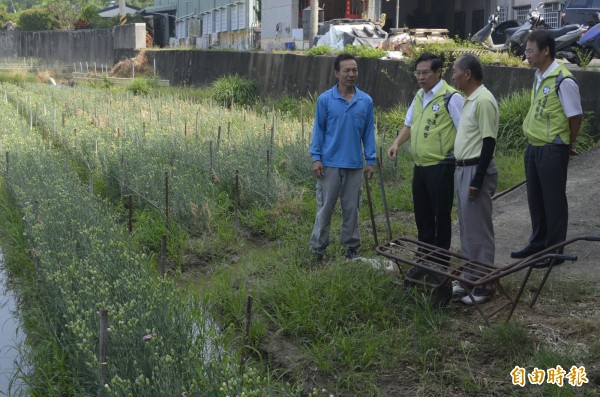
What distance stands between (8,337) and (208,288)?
56.4 inches

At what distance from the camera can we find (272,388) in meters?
4.29

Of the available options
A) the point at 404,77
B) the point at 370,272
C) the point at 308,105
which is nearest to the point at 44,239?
the point at 370,272

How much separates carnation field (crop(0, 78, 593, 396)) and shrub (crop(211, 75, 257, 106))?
1000 cm

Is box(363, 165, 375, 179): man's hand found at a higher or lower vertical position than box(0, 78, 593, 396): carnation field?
higher

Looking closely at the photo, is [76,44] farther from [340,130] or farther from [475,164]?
[475,164]

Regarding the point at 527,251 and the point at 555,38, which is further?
the point at 555,38

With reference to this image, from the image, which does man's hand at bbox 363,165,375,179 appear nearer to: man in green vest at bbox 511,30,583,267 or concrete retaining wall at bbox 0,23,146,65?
man in green vest at bbox 511,30,583,267

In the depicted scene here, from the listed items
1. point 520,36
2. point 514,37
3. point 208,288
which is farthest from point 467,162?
point 514,37

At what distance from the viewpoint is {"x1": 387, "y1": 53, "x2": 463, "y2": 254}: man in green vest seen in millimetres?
5812

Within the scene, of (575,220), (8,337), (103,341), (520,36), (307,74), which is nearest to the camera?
(103,341)

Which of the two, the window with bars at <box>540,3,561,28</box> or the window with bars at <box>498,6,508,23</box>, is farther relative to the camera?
the window with bars at <box>498,6,508,23</box>

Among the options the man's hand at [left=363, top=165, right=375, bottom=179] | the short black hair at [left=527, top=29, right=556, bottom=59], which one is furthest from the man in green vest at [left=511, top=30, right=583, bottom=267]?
the man's hand at [left=363, top=165, right=375, bottom=179]

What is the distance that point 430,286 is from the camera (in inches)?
213

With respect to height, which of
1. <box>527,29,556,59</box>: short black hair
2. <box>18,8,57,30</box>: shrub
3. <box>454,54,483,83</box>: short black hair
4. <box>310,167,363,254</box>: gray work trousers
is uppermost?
<box>18,8,57,30</box>: shrub
